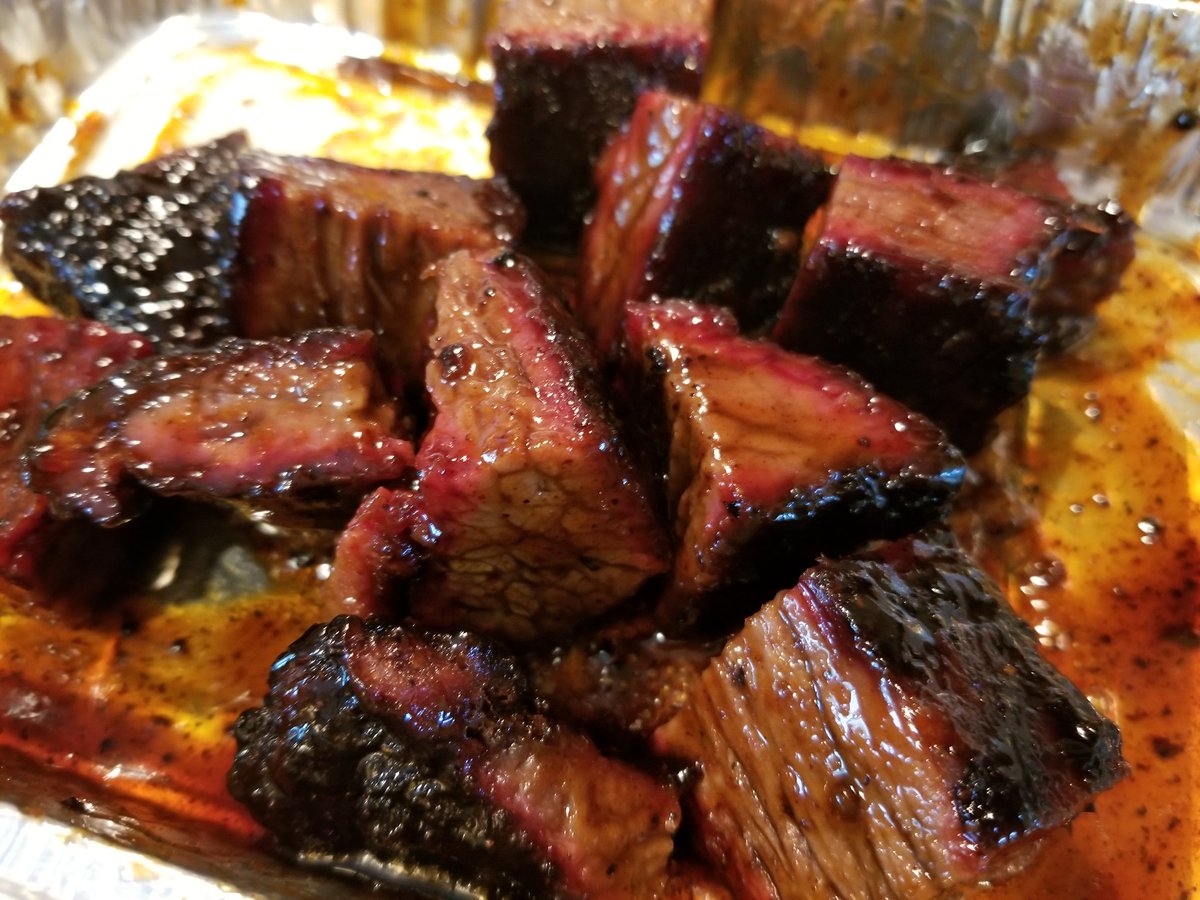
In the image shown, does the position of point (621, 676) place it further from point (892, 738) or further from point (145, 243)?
point (145, 243)

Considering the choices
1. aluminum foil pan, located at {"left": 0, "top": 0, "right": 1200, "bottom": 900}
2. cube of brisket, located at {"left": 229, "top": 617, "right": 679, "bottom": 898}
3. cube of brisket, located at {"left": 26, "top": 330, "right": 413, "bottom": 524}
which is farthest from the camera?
aluminum foil pan, located at {"left": 0, "top": 0, "right": 1200, "bottom": 900}

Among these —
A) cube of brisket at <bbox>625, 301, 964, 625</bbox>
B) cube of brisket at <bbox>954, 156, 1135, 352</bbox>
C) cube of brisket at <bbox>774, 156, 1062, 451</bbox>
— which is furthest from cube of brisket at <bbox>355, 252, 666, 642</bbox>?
cube of brisket at <bbox>954, 156, 1135, 352</bbox>

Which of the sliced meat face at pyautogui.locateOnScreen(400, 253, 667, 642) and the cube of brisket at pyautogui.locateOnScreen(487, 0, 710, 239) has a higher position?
the cube of brisket at pyautogui.locateOnScreen(487, 0, 710, 239)

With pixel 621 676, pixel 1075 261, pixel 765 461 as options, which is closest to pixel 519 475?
pixel 765 461

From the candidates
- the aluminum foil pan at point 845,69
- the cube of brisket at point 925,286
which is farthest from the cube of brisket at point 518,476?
the aluminum foil pan at point 845,69

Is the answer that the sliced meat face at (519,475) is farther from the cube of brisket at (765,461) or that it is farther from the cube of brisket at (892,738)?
the cube of brisket at (892,738)

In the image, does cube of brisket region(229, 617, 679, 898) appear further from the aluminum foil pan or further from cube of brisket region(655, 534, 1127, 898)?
the aluminum foil pan
